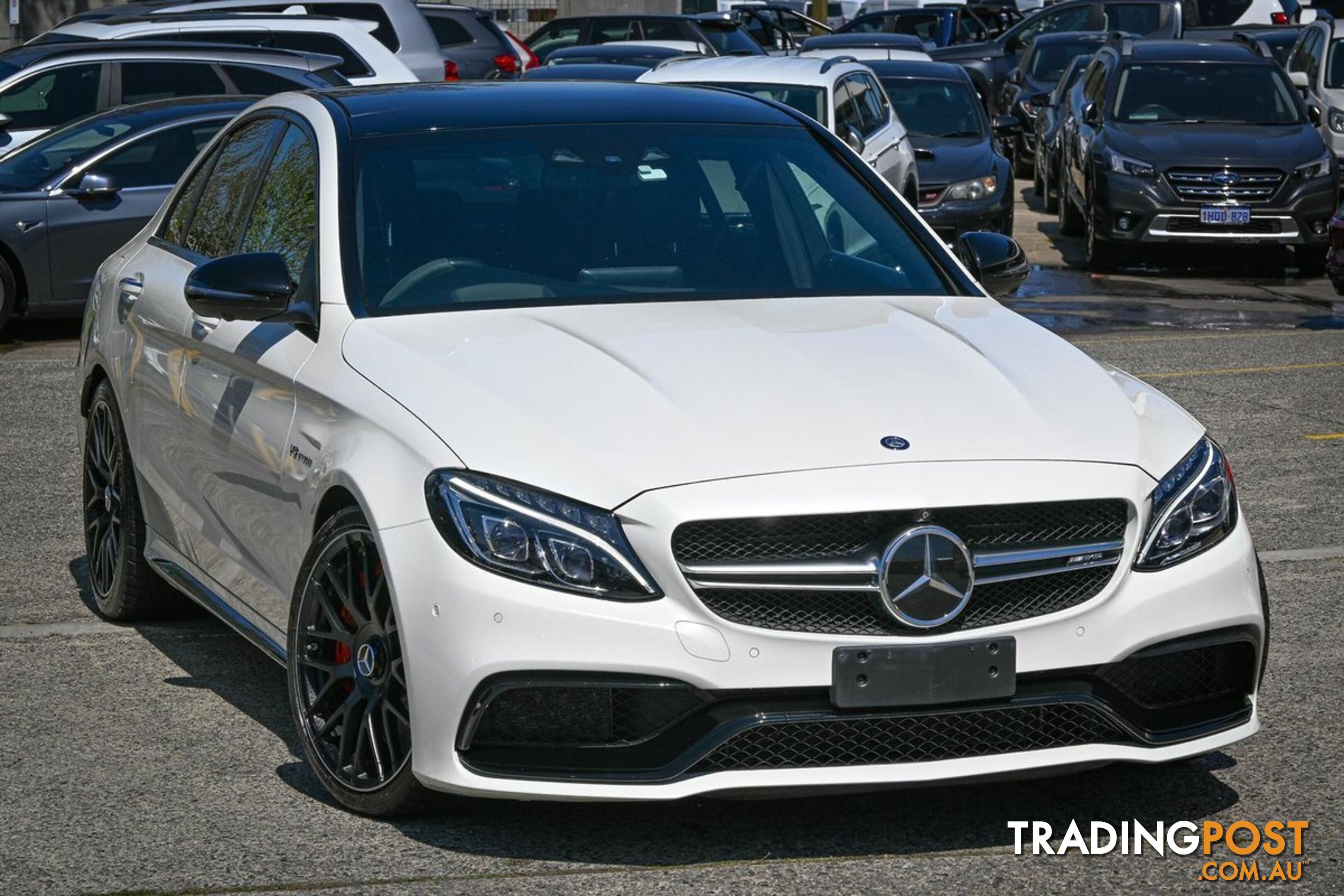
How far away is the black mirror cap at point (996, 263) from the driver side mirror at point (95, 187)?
848 cm

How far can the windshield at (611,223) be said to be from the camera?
219 inches

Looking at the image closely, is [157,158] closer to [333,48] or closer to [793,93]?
[793,93]

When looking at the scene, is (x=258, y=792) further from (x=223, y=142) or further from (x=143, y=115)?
(x=143, y=115)

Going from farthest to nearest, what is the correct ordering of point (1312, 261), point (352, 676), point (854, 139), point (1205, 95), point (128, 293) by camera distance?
point (1205, 95) → point (1312, 261) → point (854, 139) → point (128, 293) → point (352, 676)

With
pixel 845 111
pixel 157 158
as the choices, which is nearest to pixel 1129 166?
pixel 845 111

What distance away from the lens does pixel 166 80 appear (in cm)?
1670

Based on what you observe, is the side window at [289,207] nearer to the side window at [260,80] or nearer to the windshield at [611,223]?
the windshield at [611,223]

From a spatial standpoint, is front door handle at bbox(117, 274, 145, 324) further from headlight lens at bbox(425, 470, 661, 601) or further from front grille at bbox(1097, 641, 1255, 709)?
front grille at bbox(1097, 641, 1255, 709)

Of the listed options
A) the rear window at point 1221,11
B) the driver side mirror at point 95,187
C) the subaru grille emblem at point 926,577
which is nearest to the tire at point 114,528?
the subaru grille emblem at point 926,577

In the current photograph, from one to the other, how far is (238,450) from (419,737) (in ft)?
4.52

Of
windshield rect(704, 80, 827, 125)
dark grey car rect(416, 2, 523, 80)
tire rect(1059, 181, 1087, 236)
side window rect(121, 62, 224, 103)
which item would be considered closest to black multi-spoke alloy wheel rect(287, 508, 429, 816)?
windshield rect(704, 80, 827, 125)

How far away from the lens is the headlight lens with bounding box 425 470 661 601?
4.30 meters

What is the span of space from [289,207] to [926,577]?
236 cm

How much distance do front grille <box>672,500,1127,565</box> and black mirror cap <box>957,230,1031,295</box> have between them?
5.59 ft
